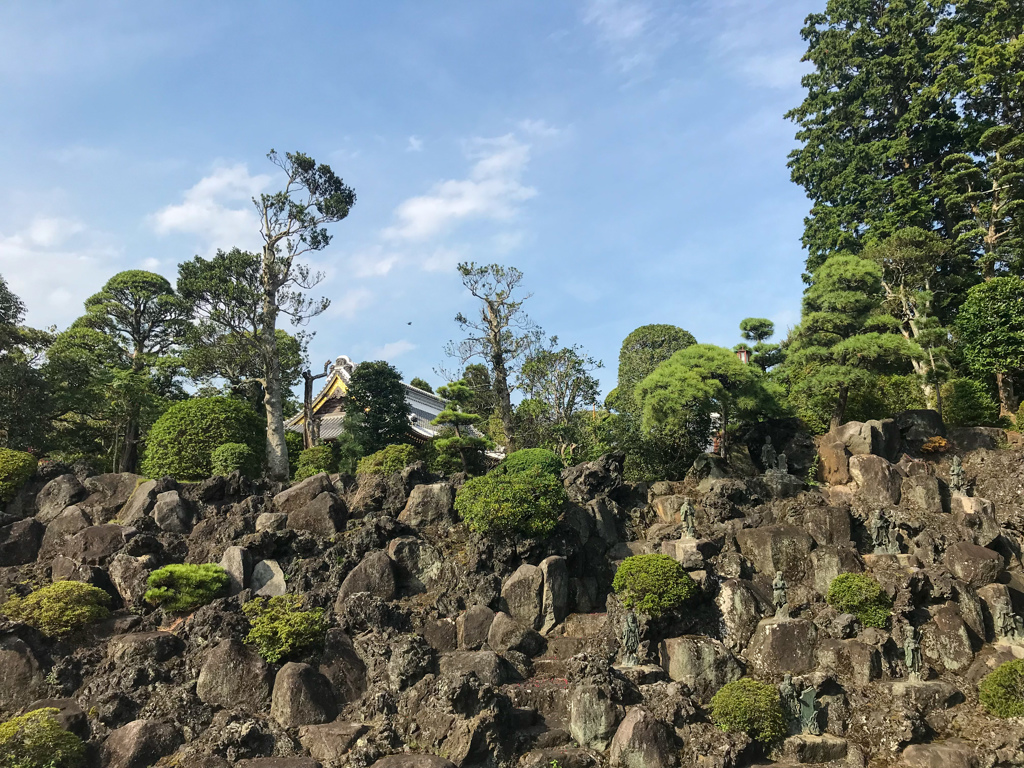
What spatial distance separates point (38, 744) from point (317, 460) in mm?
15867

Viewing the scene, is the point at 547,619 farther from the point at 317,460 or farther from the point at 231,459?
the point at 317,460

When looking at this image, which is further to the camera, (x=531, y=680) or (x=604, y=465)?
(x=604, y=465)

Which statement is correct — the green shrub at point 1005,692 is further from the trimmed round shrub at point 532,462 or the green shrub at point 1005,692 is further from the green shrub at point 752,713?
the trimmed round shrub at point 532,462

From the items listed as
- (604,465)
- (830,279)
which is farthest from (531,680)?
(830,279)

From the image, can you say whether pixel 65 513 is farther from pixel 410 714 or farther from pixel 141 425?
pixel 410 714

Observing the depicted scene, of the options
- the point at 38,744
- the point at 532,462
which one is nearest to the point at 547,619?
the point at 532,462

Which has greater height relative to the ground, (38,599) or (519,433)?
(519,433)

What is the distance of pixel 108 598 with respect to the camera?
17.9 m

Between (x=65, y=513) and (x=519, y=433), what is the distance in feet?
51.6

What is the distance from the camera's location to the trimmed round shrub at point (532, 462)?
2242 cm

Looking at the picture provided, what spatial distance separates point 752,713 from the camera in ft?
43.8

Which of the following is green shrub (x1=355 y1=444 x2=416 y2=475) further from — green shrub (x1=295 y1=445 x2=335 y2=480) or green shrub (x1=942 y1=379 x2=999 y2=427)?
green shrub (x1=942 y1=379 x2=999 y2=427)

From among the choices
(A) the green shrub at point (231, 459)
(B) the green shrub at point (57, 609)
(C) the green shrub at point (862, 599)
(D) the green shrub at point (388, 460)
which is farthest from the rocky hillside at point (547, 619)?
(D) the green shrub at point (388, 460)

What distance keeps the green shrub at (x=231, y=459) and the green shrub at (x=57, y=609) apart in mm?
7350
